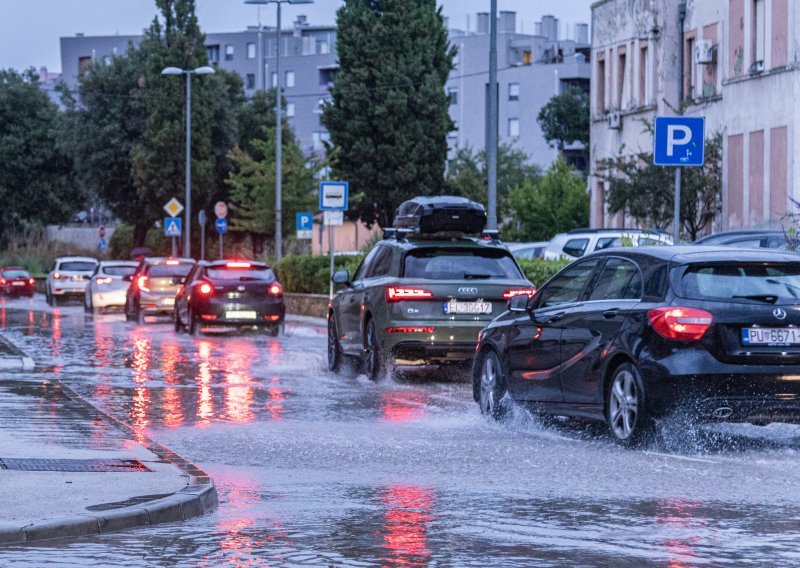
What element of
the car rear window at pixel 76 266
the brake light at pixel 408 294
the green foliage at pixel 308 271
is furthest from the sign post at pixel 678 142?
the car rear window at pixel 76 266

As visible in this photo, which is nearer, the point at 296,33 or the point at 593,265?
the point at 593,265

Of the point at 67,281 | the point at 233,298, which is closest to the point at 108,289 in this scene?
the point at 67,281

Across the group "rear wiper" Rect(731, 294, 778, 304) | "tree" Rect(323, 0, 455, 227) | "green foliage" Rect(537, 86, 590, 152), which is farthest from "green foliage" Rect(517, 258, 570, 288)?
"green foliage" Rect(537, 86, 590, 152)

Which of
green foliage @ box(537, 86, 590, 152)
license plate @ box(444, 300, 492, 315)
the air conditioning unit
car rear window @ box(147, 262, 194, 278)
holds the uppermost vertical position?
green foliage @ box(537, 86, 590, 152)

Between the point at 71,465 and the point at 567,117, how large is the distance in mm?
101747

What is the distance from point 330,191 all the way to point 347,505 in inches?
1093

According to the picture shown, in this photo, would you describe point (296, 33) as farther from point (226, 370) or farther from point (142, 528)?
point (142, 528)

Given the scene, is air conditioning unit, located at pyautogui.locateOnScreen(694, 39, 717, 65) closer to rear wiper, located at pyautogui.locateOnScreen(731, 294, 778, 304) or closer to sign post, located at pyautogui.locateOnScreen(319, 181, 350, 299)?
sign post, located at pyautogui.locateOnScreen(319, 181, 350, 299)

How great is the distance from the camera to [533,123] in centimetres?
Answer: 11838

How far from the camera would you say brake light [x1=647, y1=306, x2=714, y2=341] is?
40.5 ft

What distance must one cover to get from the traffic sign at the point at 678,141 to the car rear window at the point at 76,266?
3701cm

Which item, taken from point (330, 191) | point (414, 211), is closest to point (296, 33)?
point (330, 191)

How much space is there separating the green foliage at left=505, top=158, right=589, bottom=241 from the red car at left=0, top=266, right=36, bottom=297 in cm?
1924

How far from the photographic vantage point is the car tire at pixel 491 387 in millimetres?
14930
